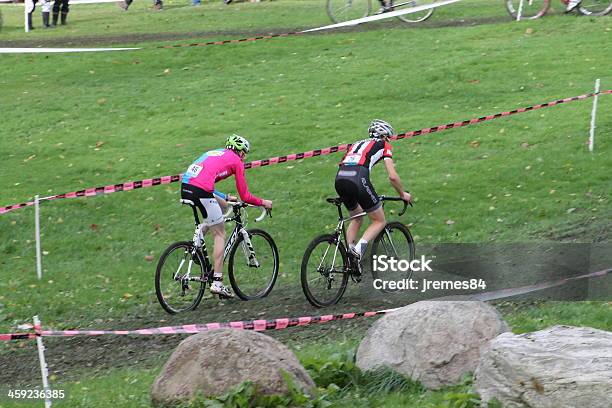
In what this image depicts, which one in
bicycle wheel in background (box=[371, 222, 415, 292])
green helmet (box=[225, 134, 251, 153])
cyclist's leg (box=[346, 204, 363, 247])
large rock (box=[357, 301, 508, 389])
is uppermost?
green helmet (box=[225, 134, 251, 153])

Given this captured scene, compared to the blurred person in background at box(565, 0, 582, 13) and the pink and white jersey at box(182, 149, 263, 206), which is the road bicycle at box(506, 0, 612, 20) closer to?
the blurred person in background at box(565, 0, 582, 13)

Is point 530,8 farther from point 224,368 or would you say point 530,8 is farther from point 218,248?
point 224,368

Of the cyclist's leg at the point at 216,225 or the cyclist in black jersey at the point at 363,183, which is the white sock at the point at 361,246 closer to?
the cyclist in black jersey at the point at 363,183

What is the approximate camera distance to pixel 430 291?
11227mm

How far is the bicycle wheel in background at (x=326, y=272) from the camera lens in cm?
1230

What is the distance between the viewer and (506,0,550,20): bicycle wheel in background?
89.8 ft

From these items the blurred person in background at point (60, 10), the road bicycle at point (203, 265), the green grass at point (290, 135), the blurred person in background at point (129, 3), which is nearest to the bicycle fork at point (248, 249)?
the road bicycle at point (203, 265)

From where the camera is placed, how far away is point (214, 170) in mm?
12391

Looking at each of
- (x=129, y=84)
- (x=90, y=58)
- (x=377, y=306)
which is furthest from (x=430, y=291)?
(x=90, y=58)

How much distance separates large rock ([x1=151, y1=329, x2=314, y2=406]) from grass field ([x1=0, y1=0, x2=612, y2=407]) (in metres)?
0.55

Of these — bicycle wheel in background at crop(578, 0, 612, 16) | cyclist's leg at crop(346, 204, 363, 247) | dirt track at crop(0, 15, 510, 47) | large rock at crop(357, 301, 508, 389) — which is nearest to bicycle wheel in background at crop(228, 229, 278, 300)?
cyclist's leg at crop(346, 204, 363, 247)

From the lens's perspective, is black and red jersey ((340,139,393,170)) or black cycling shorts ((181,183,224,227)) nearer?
black cycling shorts ((181,183,224,227))

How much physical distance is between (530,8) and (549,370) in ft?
73.5

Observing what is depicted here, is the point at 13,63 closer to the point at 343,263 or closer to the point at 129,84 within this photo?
the point at 129,84
